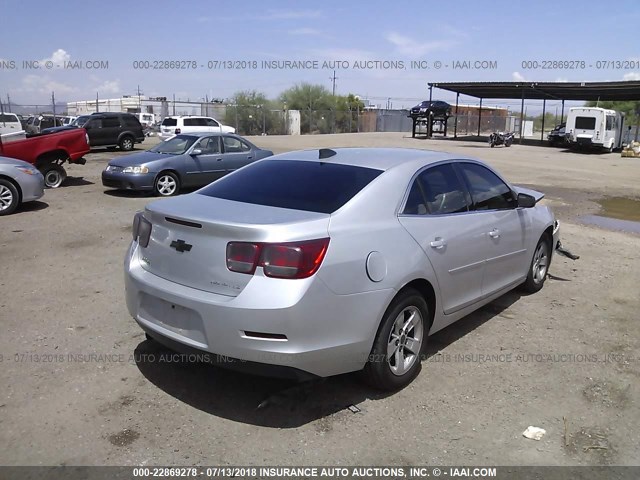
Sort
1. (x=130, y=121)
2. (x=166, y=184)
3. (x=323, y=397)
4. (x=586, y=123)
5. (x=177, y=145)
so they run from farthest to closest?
(x=586, y=123) → (x=130, y=121) → (x=177, y=145) → (x=166, y=184) → (x=323, y=397)

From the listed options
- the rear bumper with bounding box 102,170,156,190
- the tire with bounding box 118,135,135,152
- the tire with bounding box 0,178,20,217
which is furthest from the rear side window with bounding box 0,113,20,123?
the tire with bounding box 0,178,20,217

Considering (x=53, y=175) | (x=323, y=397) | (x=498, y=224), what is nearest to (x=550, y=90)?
(x=53, y=175)

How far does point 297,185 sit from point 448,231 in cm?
121

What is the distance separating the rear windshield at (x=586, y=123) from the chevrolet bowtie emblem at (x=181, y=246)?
3722 cm

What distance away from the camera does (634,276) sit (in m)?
6.88

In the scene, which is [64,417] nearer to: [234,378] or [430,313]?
[234,378]

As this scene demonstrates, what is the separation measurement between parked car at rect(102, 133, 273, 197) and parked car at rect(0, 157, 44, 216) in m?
2.14

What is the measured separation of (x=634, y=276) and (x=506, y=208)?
2897mm

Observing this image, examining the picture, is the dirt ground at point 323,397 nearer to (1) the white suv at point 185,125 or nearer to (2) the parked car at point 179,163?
(2) the parked car at point 179,163

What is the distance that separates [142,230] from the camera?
3873 mm

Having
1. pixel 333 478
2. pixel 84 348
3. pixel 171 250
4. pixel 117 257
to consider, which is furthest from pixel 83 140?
pixel 333 478

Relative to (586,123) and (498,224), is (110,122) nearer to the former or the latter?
(498,224)

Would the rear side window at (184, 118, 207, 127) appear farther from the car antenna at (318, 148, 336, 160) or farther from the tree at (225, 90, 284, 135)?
the car antenna at (318, 148, 336, 160)

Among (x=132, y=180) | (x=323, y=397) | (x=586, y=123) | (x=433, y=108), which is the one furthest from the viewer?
(x=433, y=108)
